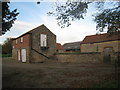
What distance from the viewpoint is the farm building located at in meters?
20.7

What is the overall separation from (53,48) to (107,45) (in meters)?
12.9

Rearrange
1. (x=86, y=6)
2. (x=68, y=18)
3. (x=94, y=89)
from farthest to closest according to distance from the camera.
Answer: (x=68, y=18)
(x=86, y=6)
(x=94, y=89)

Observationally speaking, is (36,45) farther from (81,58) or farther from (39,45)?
(81,58)

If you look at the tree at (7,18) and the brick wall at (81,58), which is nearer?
the tree at (7,18)

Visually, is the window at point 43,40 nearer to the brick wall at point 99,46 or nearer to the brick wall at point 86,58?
the brick wall at point 86,58

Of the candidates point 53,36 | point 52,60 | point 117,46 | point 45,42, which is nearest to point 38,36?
point 45,42

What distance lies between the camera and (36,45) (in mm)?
21453

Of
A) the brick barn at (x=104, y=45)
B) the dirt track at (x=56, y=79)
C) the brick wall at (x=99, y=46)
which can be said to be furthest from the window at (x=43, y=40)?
the brick wall at (x=99, y=46)

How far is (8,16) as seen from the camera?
26.2 ft

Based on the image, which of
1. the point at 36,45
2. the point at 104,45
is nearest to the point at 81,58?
the point at 36,45

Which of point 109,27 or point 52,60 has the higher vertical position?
point 109,27

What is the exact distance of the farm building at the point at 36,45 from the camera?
20656mm

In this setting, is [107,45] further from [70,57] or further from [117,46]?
[70,57]

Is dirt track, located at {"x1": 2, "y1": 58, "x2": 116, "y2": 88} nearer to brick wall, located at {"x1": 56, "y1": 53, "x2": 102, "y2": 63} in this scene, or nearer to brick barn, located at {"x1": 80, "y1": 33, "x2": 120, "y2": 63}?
brick wall, located at {"x1": 56, "y1": 53, "x2": 102, "y2": 63}
